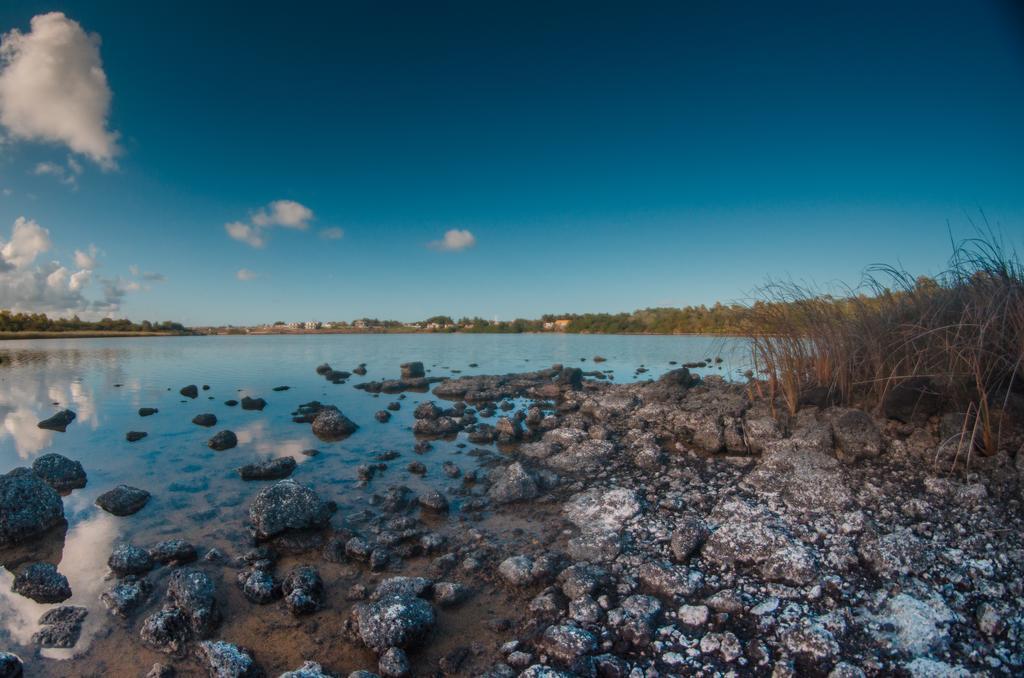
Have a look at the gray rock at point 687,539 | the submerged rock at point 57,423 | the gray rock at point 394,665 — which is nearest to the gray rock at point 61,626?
the gray rock at point 394,665

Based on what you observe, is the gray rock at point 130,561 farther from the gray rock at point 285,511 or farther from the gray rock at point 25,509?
the gray rock at point 25,509

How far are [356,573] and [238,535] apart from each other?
214 cm

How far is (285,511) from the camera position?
5930 mm

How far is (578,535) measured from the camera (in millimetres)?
5578

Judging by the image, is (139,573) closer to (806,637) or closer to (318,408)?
(806,637)

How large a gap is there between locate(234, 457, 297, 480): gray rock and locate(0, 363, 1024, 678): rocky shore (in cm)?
5

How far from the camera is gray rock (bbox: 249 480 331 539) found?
5773mm

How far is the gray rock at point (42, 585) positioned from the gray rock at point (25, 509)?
1.31m

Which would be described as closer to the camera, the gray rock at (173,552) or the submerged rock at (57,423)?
the gray rock at (173,552)

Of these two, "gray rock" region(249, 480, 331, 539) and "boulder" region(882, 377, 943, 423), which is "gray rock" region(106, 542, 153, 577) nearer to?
"gray rock" region(249, 480, 331, 539)

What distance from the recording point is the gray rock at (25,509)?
19.0 ft

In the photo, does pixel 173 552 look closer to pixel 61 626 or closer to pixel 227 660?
pixel 61 626

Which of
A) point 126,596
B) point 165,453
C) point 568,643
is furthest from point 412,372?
point 568,643

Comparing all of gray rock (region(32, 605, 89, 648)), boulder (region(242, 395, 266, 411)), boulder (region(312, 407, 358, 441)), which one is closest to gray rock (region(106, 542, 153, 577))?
gray rock (region(32, 605, 89, 648))
